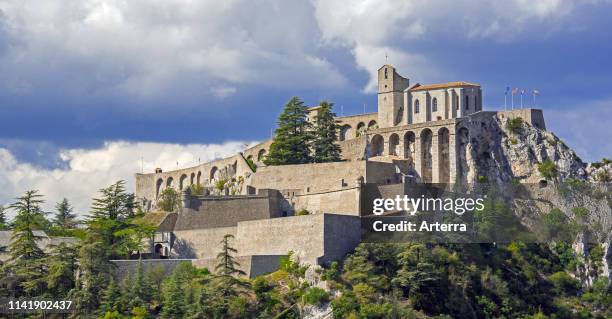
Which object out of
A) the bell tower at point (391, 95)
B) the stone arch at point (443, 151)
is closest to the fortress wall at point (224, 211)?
the stone arch at point (443, 151)

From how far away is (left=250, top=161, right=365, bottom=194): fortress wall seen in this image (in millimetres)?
74250

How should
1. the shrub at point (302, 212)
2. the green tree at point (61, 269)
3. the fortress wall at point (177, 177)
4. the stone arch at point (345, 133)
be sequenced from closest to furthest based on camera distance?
1. the green tree at point (61, 269)
2. the shrub at point (302, 212)
3. the stone arch at point (345, 133)
4. the fortress wall at point (177, 177)

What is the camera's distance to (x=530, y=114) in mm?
81875

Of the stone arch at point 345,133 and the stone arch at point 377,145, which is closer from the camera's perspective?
the stone arch at point 377,145

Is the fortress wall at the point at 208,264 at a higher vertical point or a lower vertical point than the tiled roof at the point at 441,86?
lower

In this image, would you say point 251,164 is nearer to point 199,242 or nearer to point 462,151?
point 462,151

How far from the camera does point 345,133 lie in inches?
3561

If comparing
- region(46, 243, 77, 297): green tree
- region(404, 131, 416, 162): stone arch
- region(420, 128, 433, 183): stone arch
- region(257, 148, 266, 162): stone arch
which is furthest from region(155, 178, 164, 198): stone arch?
region(46, 243, 77, 297): green tree

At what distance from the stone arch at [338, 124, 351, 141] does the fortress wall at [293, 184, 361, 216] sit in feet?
53.0

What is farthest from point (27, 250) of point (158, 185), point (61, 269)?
point (158, 185)

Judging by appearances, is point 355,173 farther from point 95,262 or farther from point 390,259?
point 95,262

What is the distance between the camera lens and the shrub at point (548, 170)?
258ft

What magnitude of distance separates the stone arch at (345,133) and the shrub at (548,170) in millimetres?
16510

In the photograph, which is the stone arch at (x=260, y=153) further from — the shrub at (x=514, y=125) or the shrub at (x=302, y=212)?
the shrub at (x=514, y=125)
